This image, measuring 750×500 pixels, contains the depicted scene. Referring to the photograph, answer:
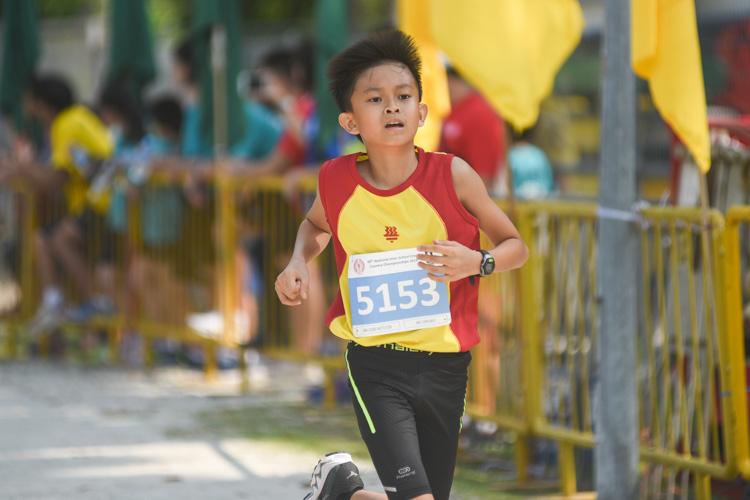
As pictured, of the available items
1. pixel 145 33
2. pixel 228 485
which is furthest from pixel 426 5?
pixel 145 33

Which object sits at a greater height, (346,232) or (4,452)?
(346,232)

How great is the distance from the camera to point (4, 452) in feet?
21.3

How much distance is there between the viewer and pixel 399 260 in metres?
3.72

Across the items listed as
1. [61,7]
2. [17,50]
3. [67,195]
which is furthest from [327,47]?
[61,7]

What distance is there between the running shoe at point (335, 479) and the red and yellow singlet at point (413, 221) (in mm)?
537

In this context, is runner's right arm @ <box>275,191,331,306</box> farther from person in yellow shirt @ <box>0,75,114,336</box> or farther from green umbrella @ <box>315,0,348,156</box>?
person in yellow shirt @ <box>0,75,114,336</box>

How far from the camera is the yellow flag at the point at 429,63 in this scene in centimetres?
627

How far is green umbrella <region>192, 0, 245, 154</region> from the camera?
8734 mm

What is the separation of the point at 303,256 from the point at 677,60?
1810 mm

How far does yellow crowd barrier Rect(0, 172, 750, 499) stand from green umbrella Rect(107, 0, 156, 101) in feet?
6.21

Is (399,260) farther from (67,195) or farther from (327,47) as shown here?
(67,195)

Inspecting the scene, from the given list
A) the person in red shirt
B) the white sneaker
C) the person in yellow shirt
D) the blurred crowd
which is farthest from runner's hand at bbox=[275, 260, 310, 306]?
the white sneaker

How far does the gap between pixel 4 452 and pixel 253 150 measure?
A: 324 cm

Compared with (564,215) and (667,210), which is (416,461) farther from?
(564,215)
